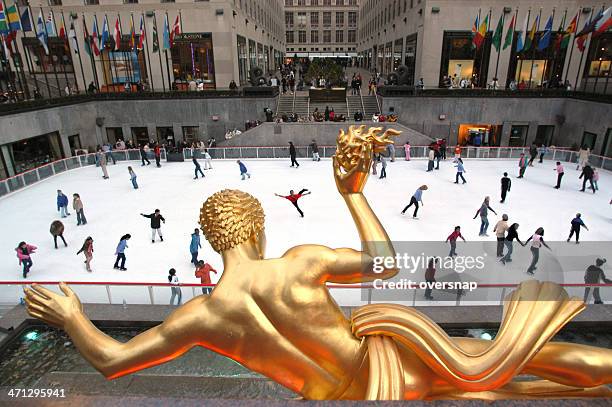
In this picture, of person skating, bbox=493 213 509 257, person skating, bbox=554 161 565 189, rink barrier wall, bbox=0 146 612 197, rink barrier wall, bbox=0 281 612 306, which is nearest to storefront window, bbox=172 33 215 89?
rink barrier wall, bbox=0 146 612 197

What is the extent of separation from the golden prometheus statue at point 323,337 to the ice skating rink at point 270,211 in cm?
409

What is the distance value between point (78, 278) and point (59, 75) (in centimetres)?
2643

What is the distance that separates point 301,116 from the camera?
2378cm

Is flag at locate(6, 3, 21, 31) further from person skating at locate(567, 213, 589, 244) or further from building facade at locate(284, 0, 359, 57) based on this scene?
building facade at locate(284, 0, 359, 57)

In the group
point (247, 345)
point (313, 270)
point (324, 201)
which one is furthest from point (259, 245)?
point (324, 201)

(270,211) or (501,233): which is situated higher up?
(501,233)

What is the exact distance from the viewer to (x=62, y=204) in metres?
11.6

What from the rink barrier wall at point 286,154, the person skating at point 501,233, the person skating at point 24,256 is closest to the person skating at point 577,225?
the person skating at point 501,233

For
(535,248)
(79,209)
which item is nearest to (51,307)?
(535,248)

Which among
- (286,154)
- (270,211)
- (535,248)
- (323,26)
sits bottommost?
(270,211)

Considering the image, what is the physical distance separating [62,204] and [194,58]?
61.7 feet

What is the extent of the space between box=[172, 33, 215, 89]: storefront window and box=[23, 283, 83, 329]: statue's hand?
27.3 metres

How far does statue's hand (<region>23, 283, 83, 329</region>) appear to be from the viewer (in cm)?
251

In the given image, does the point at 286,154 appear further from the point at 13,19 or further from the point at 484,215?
the point at 13,19
